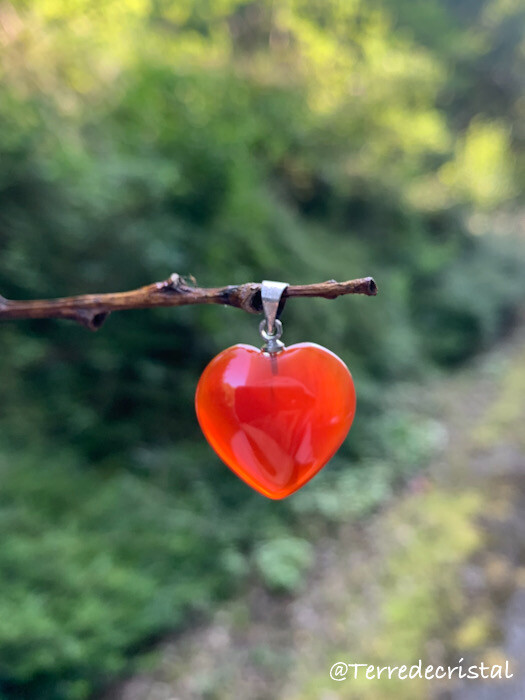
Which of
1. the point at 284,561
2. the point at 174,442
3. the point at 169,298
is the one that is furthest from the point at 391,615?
the point at 169,298

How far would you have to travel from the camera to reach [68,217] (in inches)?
92.7

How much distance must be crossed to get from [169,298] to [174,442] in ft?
8.29

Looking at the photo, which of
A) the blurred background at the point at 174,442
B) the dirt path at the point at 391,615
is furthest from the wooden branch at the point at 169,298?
the dirt path at the point at 391,615

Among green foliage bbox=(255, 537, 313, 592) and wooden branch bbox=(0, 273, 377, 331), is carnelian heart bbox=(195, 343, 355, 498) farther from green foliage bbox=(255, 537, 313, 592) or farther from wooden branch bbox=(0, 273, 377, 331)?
green foliage bbox=(255, 537, 313, 592)

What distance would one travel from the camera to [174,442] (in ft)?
10.0

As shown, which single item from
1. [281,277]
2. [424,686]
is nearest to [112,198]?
[281,277]

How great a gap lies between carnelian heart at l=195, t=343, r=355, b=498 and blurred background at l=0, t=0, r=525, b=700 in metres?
1.51

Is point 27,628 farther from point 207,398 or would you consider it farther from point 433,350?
point 433,350

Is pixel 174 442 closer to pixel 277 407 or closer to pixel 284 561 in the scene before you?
pixel 284 561

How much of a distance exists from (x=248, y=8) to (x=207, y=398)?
635 centimetres

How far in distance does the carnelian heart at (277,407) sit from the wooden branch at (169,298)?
10 cm

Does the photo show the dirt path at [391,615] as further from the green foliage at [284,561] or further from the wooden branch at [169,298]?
the wooden branch at [169,298]

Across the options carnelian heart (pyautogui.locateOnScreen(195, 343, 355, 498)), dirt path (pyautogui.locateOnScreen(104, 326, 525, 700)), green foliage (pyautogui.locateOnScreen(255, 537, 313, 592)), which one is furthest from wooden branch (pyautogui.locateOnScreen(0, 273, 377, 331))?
green foliage (pyautogui.locateOnScreen(255, 537, 313, 592))

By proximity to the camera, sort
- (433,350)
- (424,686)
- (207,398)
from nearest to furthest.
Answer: (207,398) < (424,686) < (433,350)
